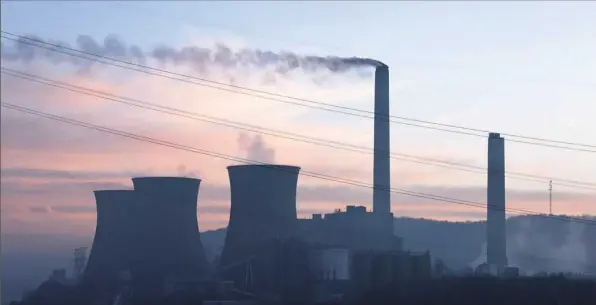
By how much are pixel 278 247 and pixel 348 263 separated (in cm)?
265

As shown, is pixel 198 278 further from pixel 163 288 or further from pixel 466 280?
pixel 466 280

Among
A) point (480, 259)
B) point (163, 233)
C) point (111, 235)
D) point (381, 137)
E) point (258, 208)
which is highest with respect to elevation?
point (381, 137)

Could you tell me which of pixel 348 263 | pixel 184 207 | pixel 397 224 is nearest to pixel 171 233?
pixel 184 207

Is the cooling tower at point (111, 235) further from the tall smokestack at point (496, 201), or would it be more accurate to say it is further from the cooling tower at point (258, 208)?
the tall smokestack at point (496, 201)

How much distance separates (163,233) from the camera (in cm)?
3206

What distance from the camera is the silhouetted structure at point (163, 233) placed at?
31.7 m

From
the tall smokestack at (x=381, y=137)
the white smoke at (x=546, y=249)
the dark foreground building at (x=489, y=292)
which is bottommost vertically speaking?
the dark foreground building at (x=489, y=292)

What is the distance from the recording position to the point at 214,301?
28.8 meters

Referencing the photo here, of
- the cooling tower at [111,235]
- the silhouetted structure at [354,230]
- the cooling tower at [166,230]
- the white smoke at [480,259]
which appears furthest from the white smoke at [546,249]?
the cooling tower at [111,235]

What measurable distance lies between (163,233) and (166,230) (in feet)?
0.54

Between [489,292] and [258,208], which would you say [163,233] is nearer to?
[258,208]

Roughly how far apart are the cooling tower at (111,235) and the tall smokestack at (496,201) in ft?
48.4

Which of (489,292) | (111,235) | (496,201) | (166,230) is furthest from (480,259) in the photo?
(111,235)

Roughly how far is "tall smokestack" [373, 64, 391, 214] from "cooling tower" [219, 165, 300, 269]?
14.0ft
